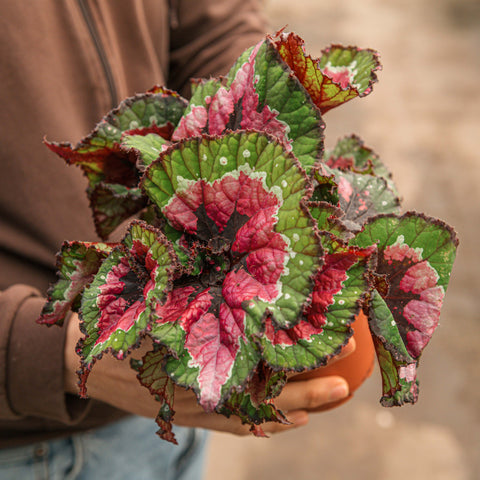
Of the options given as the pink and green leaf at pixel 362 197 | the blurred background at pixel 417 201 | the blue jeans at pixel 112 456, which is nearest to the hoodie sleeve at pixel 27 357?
the blue jeans at pixel 112 456

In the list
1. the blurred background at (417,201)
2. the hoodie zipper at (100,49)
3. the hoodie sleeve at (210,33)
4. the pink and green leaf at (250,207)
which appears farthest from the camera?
the blurred background at (417,201)

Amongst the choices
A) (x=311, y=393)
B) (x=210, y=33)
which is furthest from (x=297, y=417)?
(x=210, y=33)

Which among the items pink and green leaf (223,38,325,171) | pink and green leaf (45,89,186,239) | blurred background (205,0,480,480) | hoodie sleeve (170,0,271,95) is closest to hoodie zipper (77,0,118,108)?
hoodie sleeve (170,0,271,95)

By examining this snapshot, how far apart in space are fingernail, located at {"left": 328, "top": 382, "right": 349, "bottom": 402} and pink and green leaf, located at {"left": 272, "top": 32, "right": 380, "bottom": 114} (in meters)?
0.28

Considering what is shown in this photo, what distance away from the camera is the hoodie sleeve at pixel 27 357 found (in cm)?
56

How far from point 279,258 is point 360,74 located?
183 millimetres

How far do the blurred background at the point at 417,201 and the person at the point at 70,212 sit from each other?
893 millimetres

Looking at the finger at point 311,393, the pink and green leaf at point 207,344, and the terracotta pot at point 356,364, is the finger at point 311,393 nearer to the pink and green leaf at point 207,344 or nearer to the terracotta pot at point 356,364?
the terracotta pot at point 356,364

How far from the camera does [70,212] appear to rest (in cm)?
66

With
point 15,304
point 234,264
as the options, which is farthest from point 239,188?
point 15,304

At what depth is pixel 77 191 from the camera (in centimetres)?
67

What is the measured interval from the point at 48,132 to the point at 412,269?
1.55ft

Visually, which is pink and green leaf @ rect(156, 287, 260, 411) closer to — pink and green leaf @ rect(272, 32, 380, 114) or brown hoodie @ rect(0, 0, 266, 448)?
pink and green leaf @ rect(272, 32, 380, 114)

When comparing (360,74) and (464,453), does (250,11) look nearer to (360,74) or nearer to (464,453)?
A: (360,74)
